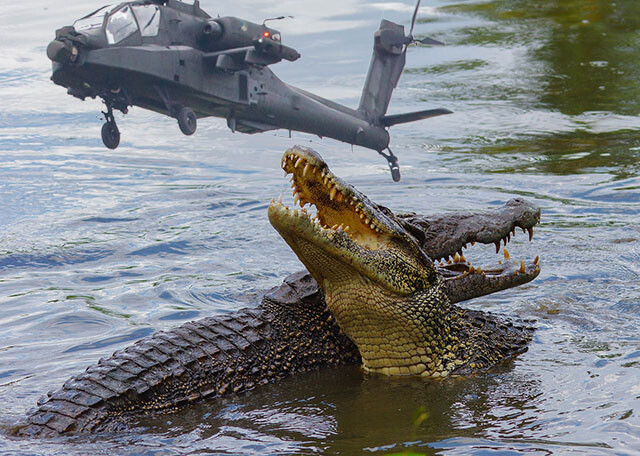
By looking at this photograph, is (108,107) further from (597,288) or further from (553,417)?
(553,417)

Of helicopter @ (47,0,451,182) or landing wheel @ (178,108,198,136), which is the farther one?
landing wheel @ (178,108,198,136)

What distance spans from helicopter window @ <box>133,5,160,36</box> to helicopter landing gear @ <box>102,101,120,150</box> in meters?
1.24

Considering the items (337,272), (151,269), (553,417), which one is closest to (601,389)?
(553,417)

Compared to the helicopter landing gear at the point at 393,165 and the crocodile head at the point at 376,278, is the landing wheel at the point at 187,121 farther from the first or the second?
the crocodile head at the point at 376,278

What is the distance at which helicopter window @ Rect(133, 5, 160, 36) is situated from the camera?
12.8m

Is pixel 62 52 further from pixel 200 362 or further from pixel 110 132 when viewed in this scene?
pixel 200 362

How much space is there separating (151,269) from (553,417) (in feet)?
14.3

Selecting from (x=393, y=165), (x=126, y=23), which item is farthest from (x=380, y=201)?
(x=126, y=23)

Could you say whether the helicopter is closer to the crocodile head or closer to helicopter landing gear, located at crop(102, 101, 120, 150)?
helicopter landing gear, located at crop(102, 101, 120, 150)

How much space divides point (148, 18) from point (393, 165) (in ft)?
A: 14.0

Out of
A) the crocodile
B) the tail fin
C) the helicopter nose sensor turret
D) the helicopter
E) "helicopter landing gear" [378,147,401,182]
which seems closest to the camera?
the crocodile

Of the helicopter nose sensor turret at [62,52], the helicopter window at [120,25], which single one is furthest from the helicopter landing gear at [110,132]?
the helicopter window at [120,25]

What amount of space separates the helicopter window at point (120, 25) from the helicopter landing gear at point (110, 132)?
0.99 meters

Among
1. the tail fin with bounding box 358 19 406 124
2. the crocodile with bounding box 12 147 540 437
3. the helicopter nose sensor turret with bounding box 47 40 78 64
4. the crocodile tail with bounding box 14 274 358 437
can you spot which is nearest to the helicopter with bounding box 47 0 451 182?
the helicopter nose sensor turret with bounding box 47 40 78 64
